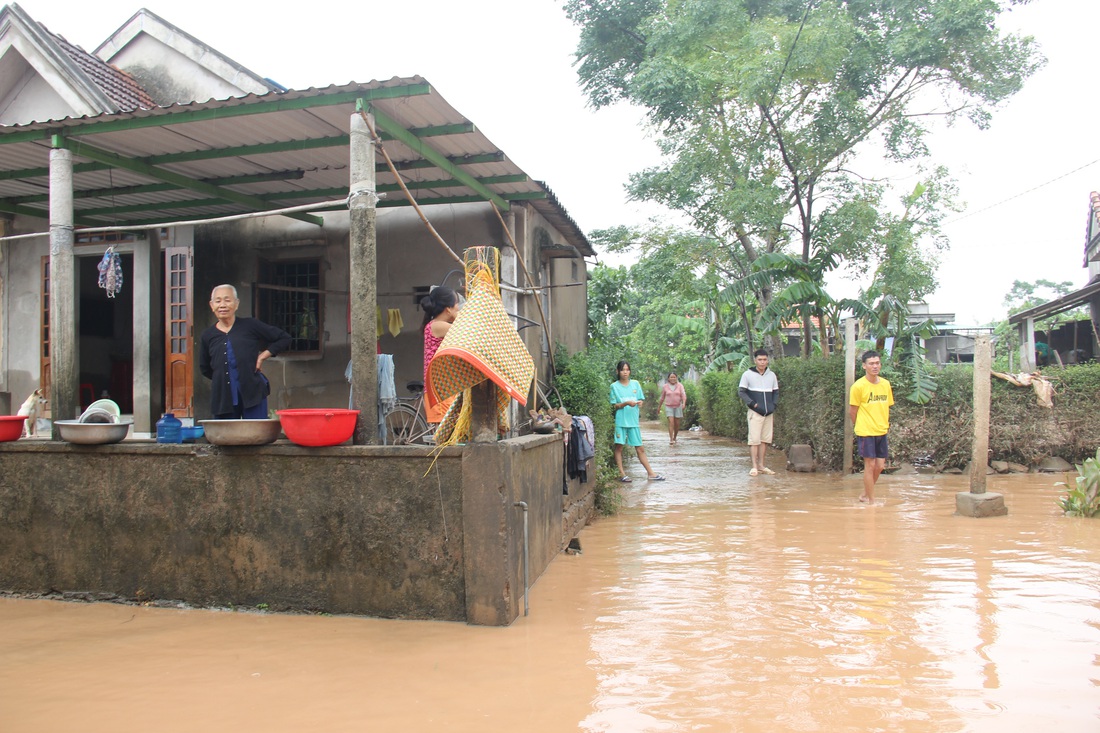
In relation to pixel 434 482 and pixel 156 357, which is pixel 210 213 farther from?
pixel 434 482

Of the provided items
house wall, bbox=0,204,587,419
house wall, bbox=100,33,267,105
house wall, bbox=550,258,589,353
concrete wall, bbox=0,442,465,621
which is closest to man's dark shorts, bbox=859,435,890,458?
house wall, bbox=0,204,587,419

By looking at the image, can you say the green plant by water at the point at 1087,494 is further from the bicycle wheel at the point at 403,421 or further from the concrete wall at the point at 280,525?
the bicycle wheel at the point at 403,421

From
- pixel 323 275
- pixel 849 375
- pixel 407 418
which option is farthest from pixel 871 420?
pixel 323 275

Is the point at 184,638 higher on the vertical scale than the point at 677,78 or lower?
lower

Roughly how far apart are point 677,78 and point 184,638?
14211 millimetres

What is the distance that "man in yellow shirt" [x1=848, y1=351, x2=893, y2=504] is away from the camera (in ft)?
29.3

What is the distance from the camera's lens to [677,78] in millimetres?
15609

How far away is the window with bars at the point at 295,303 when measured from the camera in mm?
9773

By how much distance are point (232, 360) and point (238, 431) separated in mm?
1196

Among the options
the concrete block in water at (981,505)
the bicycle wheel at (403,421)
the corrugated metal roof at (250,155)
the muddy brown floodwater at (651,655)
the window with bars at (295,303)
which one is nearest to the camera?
the muddy brown floodwater at (651,655)

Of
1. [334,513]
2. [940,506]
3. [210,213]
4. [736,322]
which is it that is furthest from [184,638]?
[736,322]

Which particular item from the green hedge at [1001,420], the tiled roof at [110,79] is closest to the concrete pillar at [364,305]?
the tiled roof at [110,79]

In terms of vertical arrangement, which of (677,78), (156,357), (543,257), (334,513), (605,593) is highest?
(677,78)

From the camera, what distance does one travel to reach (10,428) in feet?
18.9
